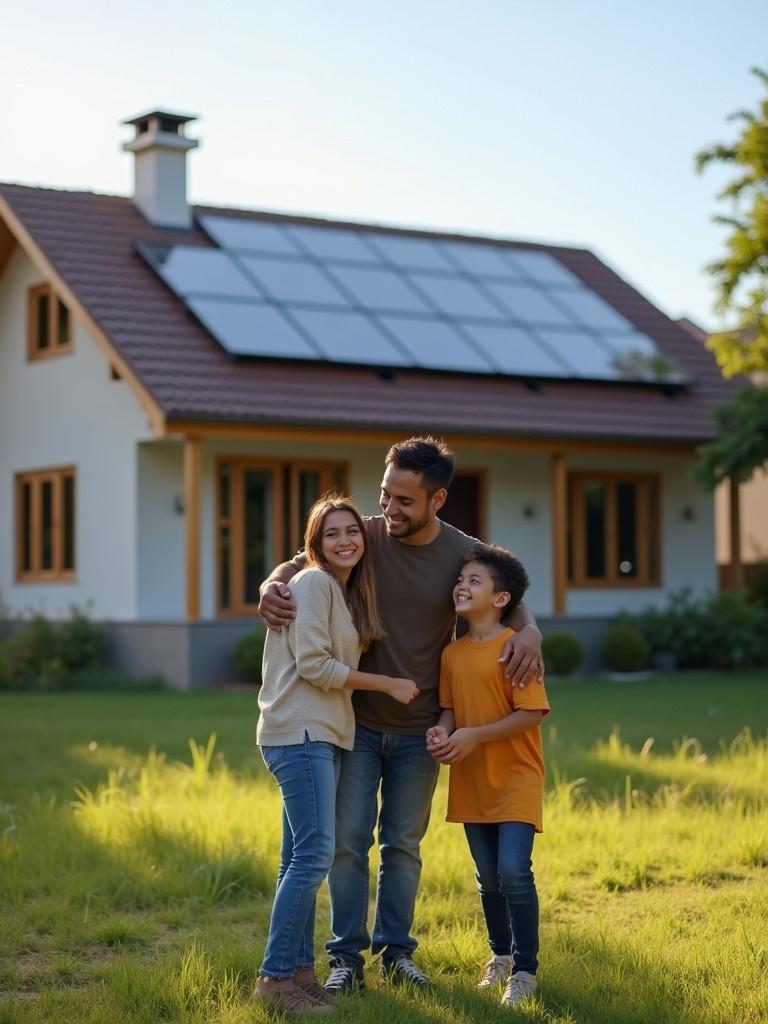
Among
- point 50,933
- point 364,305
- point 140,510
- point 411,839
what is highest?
point 364,305

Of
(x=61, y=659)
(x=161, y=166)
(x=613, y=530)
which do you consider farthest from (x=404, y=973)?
(x=161, y=166)

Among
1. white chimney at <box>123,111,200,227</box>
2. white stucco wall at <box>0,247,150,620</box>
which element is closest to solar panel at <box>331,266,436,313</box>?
white chimney at <box>123,111,200,227</box>

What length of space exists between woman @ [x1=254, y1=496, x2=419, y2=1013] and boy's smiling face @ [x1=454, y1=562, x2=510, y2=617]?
0.94 feet

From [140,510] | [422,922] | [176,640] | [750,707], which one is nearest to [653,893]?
[422,922]

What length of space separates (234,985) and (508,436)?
1425 cm

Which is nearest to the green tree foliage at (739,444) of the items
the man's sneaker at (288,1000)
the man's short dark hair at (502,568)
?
the man's short dark hair at (502,568)

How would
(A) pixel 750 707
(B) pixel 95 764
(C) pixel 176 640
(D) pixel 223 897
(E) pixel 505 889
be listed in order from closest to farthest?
(E) pixel 505 889 → (D) pixel 223 897 → (B) pixel 95 764 → (A) pixel 750 707 → (C) pixel 176 640

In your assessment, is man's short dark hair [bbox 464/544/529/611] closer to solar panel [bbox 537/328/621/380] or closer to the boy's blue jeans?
the boy's blue jeans

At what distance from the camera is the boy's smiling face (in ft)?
17.6

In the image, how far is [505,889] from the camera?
524 centimetres

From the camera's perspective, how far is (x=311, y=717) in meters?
5.21

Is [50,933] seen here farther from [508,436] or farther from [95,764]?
[508,436]

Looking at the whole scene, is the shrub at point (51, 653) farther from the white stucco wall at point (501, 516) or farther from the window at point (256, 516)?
the window at point (256, 516)

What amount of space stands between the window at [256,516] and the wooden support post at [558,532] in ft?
8.48
